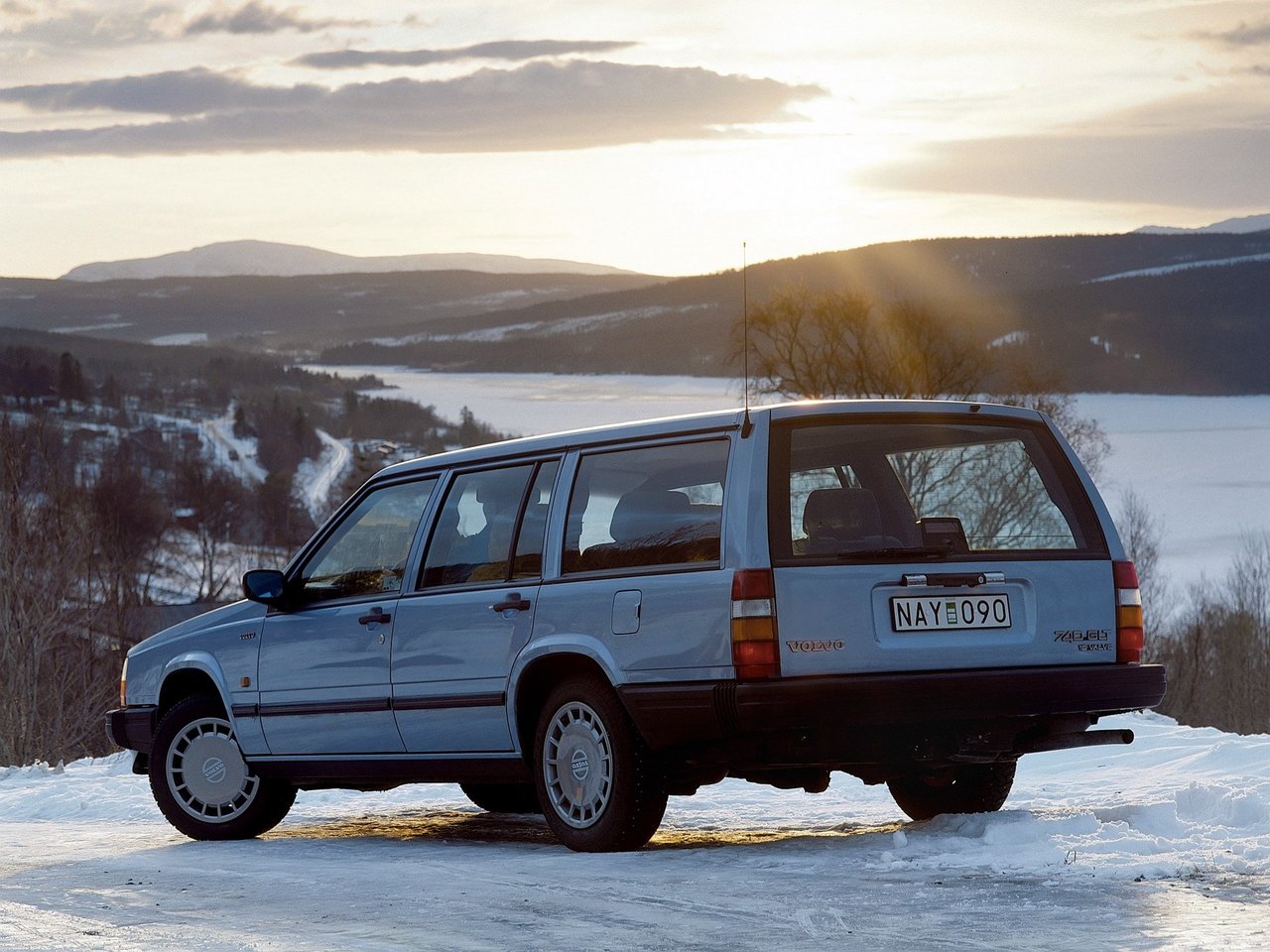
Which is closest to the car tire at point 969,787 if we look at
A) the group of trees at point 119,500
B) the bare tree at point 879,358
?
the group of trees at point 119,500

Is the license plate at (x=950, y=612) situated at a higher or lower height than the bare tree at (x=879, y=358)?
lower

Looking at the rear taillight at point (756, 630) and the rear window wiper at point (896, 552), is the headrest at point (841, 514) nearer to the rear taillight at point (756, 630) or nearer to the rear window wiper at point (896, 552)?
the rear window wiper at point (896, 552)

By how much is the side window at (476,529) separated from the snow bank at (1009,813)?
1523 mm

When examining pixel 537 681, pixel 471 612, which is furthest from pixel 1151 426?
pixel 537 681

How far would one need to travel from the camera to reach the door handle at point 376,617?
28.2 feet

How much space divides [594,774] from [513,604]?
849 millimetres

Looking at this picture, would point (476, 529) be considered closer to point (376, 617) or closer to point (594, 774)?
point (376, 617)

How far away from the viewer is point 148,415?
523 feet

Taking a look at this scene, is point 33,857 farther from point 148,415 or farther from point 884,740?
point 148,415

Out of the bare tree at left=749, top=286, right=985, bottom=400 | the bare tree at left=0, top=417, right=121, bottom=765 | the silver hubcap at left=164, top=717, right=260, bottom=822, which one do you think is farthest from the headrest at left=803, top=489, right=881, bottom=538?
the bare tree at left=749, top=286, right=985, bottom=400

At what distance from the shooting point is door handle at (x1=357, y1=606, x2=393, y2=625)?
8.60 metres

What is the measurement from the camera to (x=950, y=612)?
722 centimetres

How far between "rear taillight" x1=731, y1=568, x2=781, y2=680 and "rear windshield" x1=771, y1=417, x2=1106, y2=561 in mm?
165

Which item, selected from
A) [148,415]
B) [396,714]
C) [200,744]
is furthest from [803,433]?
[148,415]
